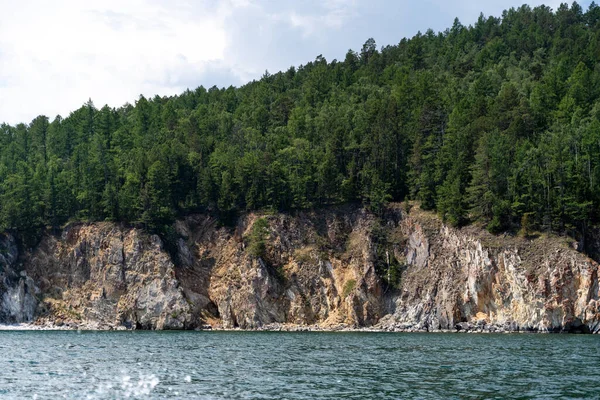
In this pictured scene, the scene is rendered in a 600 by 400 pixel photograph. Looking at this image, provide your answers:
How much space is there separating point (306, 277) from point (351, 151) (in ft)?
86.2

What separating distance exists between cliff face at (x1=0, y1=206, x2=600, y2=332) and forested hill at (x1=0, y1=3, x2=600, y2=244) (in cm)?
391

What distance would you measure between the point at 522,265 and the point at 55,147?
328ft

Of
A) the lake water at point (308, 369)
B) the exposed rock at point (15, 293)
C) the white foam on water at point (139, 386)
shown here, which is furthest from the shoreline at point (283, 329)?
the white foam on water at point (139, 386)

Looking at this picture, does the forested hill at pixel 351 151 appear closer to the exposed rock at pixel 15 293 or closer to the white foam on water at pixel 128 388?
the exposed rock at pixel 15 293

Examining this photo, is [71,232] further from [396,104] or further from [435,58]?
[435,58]

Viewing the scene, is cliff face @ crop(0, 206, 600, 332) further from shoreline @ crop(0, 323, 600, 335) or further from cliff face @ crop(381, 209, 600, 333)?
shoreline @ crop(0, 323, 600, 335)

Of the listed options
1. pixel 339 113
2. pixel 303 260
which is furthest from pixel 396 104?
pixel 303 260

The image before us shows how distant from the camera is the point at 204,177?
4500 inches

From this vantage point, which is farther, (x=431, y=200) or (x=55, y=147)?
(x=55, y=147)

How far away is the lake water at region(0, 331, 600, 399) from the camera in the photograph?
117ft

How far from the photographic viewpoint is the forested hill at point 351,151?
3698 inches

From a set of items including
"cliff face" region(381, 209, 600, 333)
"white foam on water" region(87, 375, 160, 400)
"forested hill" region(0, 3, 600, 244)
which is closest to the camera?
"white foam on water" region(87, 375, 160, 400)

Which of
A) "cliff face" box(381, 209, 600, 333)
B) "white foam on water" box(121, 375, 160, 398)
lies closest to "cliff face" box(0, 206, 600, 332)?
"cliff face" box(381, 209, 600, 333)

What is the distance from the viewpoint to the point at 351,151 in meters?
116
